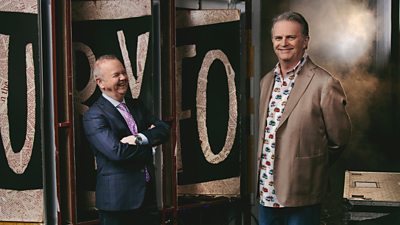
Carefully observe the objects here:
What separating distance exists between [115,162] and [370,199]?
1316mm

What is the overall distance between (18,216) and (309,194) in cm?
161

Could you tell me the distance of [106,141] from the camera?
2855 mm

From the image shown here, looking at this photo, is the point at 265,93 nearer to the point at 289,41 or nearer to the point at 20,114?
the point at 289,41

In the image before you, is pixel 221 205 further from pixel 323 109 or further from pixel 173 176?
pixel 323 109

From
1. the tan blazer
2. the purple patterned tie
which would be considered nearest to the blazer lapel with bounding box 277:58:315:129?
the tan blazer

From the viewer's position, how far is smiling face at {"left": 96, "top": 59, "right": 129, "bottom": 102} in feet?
9.64

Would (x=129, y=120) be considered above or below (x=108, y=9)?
below

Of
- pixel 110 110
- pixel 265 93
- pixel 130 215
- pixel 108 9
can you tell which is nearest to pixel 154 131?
pixel 110 110

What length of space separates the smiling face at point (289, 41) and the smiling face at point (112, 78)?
85cm

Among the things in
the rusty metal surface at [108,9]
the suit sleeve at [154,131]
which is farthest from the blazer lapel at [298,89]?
the rusty metal surface at [108,9]

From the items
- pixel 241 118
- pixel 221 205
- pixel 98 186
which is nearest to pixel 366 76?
pixel 241 118

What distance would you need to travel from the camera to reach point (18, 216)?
3.09m

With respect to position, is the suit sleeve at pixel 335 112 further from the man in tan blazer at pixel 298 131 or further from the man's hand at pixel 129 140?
the man's hand at pixel 129 140

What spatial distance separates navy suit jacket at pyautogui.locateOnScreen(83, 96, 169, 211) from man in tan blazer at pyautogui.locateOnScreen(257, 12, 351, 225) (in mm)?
651
